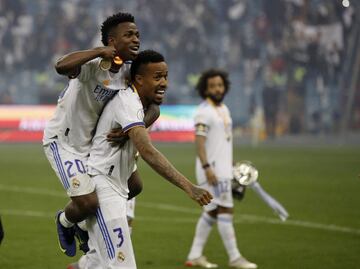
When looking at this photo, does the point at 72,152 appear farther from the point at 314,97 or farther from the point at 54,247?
the point at 314,97

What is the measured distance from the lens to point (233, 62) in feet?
146

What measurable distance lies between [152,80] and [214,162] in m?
4.45

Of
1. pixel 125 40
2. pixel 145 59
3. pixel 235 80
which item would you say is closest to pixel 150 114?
pixel 145 59

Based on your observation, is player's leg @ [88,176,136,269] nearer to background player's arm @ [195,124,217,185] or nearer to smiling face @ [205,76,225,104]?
background player's arm @ [195,124,217,185]

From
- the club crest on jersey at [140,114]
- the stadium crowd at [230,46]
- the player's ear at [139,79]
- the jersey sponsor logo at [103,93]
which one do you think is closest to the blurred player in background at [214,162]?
the jersey sponsor logo at [103,93]

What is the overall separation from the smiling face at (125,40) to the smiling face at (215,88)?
442cm

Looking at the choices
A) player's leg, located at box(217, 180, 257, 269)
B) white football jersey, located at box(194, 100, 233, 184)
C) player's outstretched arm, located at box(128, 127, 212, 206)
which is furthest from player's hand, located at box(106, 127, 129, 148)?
white football jersey, located at box(194, 100, 233, 184)

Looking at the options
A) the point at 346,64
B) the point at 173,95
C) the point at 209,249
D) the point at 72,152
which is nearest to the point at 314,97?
the point at 346,64

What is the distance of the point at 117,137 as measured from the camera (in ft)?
23.5

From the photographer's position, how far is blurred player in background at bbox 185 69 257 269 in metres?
11.3

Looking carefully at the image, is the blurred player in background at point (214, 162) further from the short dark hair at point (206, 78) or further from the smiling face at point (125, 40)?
the smiling face at point (125, 40)

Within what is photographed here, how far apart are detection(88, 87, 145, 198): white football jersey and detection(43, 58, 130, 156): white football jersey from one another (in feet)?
0.40

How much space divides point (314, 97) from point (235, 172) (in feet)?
103

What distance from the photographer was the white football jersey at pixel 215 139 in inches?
453
